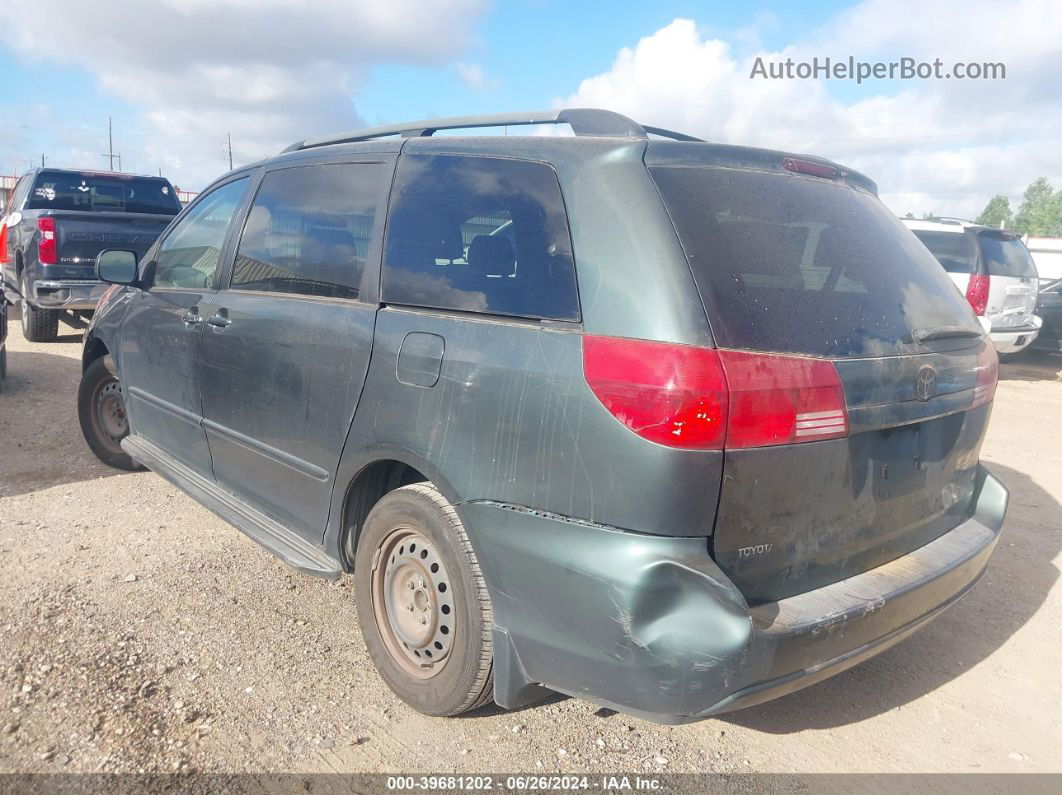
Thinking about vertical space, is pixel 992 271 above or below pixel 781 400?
above

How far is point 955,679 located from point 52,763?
3.17 meters

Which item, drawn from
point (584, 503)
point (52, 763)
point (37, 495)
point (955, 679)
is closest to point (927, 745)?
point (955, 679)

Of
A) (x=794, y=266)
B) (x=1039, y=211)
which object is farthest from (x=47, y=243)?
(x=1039, y=211)

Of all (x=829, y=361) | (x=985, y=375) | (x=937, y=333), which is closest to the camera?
(x=829, y=361)

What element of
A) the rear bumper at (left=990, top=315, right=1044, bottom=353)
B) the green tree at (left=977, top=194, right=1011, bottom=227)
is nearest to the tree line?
the green tree at (left=977, top=194, right=1011, bottom=227)

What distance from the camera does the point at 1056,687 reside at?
10.1 ft

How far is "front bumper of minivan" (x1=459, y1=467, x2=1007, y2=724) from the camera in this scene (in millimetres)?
1960

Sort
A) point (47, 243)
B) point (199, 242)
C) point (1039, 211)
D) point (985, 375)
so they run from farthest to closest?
point (1039, 211) < point (47, 243) < point (199, 242) < point (985, 375)

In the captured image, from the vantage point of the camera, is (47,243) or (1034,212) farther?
(1034,212)

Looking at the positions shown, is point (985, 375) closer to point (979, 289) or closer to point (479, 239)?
point (479, 239)

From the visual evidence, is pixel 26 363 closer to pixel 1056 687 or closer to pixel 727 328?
pixel 727 328

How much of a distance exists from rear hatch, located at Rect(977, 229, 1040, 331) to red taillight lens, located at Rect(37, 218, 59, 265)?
1098 cm

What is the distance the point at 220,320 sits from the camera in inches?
137

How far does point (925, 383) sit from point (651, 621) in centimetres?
116
